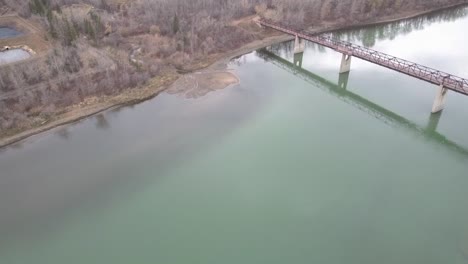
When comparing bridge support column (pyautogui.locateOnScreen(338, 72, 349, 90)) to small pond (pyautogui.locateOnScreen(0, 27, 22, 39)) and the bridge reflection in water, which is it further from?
small pond (pyautogui.locateOnScreen(0, 27, 22, 39))

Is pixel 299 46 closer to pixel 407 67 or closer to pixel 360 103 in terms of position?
pixel 360 103

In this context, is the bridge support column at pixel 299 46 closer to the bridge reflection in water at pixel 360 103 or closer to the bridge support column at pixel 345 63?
the bridge reflection in water at pixel 360 103

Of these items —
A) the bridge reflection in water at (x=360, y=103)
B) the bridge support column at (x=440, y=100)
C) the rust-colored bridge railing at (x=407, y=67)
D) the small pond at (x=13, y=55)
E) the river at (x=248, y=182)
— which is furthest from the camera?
the small pond at (x=13, y=55)

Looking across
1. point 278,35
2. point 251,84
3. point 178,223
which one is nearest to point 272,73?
point 251,84

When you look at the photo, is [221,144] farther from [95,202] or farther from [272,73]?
[272,73]

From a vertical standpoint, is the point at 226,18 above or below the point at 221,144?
above

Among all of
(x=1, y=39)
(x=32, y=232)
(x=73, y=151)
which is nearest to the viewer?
(x=32, y=232)

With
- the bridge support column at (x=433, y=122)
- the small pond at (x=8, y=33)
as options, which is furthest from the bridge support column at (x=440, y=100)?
the small pond at (x=8, y=33)
